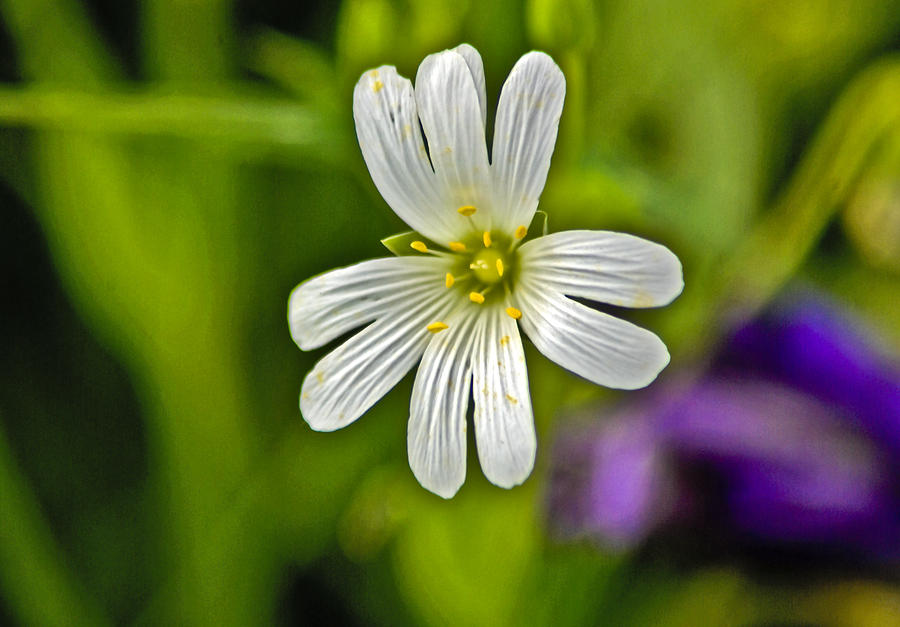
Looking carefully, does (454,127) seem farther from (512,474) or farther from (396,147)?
(512,474)

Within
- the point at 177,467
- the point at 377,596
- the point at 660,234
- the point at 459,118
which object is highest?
the point at 459,118

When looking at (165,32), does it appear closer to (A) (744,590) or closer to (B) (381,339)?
(B) (381,339)

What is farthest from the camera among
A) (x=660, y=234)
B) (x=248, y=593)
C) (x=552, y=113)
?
(x=248, y=593)

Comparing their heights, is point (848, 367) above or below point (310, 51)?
below

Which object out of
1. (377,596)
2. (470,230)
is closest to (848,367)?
(470,230)

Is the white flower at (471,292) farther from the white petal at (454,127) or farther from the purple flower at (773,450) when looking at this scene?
the purple flower at (773,450)

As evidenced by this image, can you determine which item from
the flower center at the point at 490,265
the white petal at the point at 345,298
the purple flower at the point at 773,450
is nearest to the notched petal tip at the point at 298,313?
the white petal at the point at 345,298
